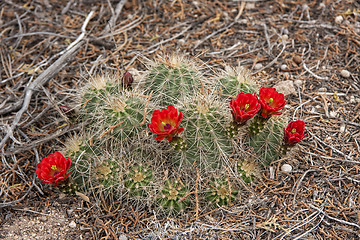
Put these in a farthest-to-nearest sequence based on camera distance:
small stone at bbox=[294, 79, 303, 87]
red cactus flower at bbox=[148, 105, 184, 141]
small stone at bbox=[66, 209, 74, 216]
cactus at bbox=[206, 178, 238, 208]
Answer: small stone at bbox=[294, 79, 303, 87] < small stone at bbox=[66, 209, 74, 216] < cactus at bbox=[206, 178, 238, 208] < red cactus flower at bbox=[148, 105, 184, 141]

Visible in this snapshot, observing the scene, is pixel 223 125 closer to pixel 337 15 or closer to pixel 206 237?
pixel 206 237

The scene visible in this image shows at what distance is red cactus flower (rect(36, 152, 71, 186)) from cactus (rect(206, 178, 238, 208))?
128 cm

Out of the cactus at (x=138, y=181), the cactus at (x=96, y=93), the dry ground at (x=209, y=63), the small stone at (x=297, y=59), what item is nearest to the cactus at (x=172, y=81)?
the cactus at (x=96, y=93)

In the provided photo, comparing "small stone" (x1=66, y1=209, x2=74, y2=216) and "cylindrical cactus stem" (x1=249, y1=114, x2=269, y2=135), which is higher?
"cylindrical cactus stem" (x1=249, y1=114, x2=269, y2=135)

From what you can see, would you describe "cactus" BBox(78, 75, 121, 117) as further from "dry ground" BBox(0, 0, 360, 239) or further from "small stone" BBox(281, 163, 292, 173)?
"small stone" BBox(281, 163, 292, 173)

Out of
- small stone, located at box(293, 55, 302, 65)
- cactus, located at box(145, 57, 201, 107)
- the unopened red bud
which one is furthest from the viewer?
small stone, located at box(293, 55, 302, 65)

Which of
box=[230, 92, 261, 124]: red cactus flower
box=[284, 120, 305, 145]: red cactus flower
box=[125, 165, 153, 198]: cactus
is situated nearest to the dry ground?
box=[125, 165, 153, 198]: cactus

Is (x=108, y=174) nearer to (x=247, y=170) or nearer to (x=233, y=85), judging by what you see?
(x=247, y=170)

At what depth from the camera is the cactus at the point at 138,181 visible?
3117mm

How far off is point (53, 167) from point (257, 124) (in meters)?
1.86

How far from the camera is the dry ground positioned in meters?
3.04

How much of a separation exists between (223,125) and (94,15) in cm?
299

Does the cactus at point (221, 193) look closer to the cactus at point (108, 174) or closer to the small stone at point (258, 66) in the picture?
the cactus at point (108, 174)

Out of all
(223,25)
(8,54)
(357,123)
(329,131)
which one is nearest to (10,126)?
(8,54)
